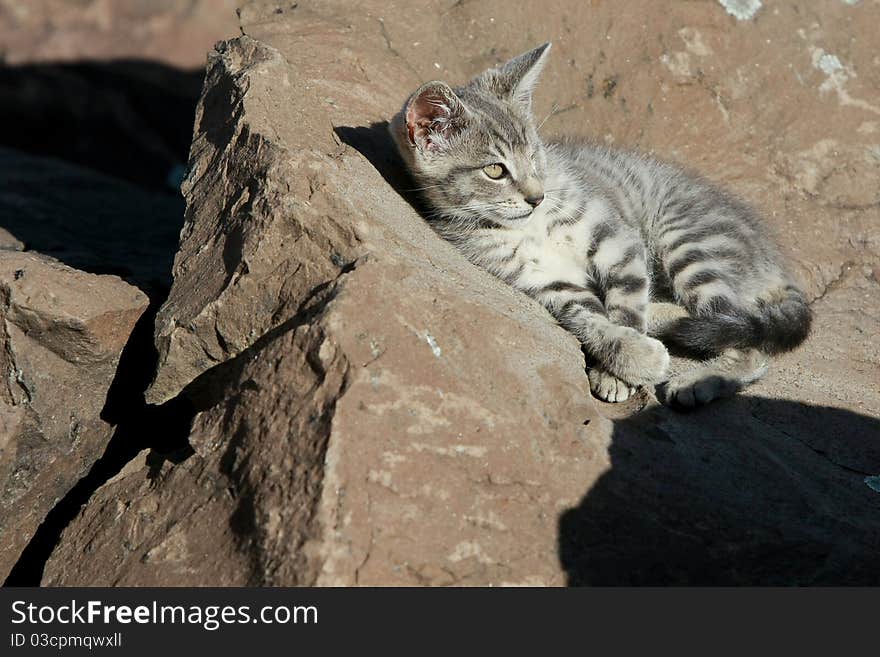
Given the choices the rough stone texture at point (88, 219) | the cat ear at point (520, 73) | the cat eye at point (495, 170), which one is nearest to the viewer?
the cat eye at point (495, 170)

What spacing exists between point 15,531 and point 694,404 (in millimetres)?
2613

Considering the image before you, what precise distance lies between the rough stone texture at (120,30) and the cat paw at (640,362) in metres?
5.66

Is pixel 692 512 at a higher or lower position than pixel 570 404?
lower

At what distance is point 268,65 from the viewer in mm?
3707

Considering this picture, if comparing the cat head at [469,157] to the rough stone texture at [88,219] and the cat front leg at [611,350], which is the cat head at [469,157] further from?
the rough stone texture at [88,219]

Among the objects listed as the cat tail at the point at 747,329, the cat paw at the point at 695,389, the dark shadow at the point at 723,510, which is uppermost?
the cat tail at the point at 747,329

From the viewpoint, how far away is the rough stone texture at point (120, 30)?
26.0 feet

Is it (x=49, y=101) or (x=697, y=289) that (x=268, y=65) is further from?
(x=49, y=101)

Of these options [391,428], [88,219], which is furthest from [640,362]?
[88,219]

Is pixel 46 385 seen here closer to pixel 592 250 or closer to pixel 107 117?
pixel 592 250

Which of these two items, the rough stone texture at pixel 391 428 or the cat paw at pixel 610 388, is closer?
the rough stone texture at pixel 391 428

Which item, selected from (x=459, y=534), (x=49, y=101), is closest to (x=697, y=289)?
(x=459, y=534)

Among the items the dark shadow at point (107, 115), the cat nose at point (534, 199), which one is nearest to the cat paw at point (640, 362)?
the cat nose at point (534, 199)

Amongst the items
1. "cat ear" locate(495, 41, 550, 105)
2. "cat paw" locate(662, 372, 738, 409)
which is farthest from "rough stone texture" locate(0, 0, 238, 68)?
"cat paw" locate(662, 372, 738, 409)
